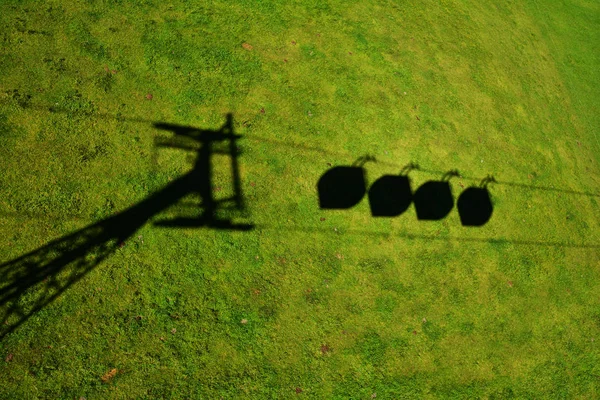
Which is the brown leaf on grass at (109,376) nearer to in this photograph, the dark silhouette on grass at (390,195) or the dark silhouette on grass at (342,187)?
the dark silhouette on grass at (342,187)

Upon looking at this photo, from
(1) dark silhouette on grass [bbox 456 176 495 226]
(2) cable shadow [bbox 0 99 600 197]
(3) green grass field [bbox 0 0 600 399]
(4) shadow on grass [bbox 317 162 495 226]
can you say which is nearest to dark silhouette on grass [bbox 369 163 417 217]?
(4) shadow on grass [bbox 317 162 495 226]

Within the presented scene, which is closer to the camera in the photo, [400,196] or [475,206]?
[400,196]

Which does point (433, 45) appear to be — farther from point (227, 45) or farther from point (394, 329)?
point (394, 329)

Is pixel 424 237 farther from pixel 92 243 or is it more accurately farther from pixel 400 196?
pixel 92 243

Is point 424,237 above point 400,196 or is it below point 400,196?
below

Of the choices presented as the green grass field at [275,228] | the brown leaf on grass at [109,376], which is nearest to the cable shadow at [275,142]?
the green grass field at [275,228]

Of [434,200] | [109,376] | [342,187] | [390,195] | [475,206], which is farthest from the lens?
[475,206]

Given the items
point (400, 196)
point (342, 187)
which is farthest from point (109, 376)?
point (400, 196)
